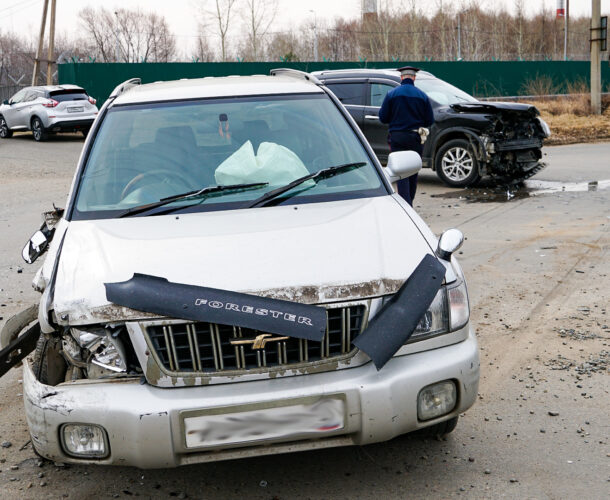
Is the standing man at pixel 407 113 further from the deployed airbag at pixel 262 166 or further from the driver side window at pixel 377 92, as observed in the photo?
the deployed airbag at pixel 262 166

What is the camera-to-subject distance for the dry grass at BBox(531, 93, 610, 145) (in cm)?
1990

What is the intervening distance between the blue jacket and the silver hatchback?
1382cm

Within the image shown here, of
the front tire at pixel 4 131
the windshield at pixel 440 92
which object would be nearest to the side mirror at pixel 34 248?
the windshield at pixel 440 92

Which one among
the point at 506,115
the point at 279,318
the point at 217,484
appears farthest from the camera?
the point at 506,115

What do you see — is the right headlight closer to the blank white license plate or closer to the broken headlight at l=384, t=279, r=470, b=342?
the broken headlight at l=384, t=279, r=470, b=342

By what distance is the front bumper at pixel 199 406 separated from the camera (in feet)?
9.39

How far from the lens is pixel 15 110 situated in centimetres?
2303

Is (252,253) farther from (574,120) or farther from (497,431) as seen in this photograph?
(574,120)

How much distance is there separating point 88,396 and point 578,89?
30.5 meters

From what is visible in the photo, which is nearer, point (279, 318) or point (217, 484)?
point (279, 318)

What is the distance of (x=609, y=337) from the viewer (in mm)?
5113

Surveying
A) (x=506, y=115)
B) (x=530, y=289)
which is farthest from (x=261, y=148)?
(x=506, y=115)

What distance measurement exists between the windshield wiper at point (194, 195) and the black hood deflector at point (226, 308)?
89 cm

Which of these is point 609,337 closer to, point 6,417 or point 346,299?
point 346,299
